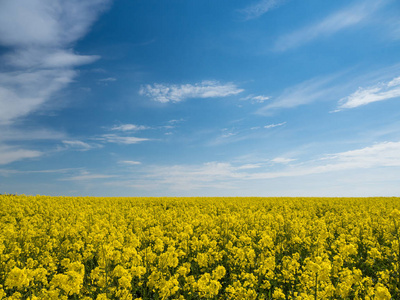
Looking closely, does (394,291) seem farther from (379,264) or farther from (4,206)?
(4,206)

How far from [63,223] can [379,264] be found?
41.7 ft

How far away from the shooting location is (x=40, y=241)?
36.8 feet

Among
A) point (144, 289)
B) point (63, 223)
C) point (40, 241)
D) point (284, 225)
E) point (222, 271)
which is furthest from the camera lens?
point (284, 225)

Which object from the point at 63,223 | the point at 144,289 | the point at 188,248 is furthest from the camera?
the point at 63,223

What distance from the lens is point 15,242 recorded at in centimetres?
1059

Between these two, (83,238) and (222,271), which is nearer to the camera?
(222,271)

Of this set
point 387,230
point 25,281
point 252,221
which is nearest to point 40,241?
point 25,281

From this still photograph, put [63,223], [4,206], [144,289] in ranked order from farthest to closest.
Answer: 1. [4,206]
2. [63,223]
3. [144,289]

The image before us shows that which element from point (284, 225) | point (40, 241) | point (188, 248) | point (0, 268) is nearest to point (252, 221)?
point (284, 225)

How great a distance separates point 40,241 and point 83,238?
1.51 m

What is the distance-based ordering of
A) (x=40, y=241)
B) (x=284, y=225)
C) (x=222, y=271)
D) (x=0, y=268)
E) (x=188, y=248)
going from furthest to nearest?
(x=284, y=225), (x=40, y=241), (x=188, y=248), (x=0, y=268), (x=222, y=271)

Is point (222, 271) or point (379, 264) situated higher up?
point (222, 271)

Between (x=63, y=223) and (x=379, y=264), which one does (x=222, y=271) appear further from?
(x=63, y=223)

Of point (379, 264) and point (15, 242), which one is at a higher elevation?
point (15, 242)
